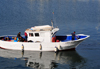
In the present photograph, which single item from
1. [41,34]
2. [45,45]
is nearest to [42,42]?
A: [45,45]

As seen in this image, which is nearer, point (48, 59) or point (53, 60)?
point (53, 60)

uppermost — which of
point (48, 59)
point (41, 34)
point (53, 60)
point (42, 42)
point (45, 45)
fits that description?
Result: point (41, 34)

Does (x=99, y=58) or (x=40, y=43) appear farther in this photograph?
(x=40, y=43)

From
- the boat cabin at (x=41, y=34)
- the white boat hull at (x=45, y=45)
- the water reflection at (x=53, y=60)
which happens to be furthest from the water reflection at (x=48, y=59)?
the boat cabin at (x=41, y=34)

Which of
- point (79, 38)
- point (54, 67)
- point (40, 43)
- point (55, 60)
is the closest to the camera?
point (54, 67)

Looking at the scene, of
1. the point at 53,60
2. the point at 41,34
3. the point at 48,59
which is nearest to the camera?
the point at 53,60

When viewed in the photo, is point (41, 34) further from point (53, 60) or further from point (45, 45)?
point (53, 60)

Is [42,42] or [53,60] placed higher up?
[42,42]

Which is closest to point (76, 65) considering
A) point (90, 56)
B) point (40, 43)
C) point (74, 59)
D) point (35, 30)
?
point (74, 59)

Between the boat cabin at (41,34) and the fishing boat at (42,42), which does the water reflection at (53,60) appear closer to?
the fishing boat at (42,42)

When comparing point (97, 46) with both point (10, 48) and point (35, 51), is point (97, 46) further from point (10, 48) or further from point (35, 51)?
point (10, 48)

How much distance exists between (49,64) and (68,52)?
18.9ft

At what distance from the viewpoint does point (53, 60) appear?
26.2 meters

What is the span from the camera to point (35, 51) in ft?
96.4
